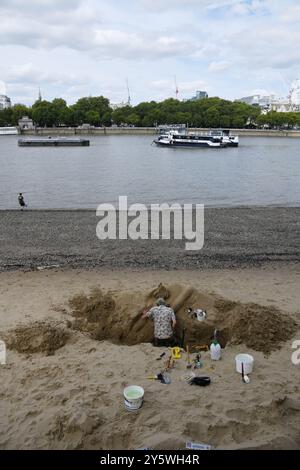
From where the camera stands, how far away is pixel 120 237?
18547 millimetres

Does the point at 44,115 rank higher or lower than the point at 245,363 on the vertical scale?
higher

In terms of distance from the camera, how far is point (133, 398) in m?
6.70

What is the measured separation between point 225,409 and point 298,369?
7.10 feet

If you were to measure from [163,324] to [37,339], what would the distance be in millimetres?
2759

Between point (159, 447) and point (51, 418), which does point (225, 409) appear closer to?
point (159, 447)

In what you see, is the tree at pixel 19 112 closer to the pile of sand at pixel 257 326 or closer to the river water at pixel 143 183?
the river water at pixel 143 183

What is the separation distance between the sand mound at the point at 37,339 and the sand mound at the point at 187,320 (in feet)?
2.15

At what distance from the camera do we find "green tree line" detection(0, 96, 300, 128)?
159500 mm

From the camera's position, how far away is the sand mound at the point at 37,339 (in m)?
8.95

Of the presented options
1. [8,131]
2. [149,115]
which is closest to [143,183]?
[8,131]

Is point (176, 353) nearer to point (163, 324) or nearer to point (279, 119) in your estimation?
point (163, 324)

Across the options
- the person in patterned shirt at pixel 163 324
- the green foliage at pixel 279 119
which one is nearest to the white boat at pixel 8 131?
the green foliage at pixel 279 119
